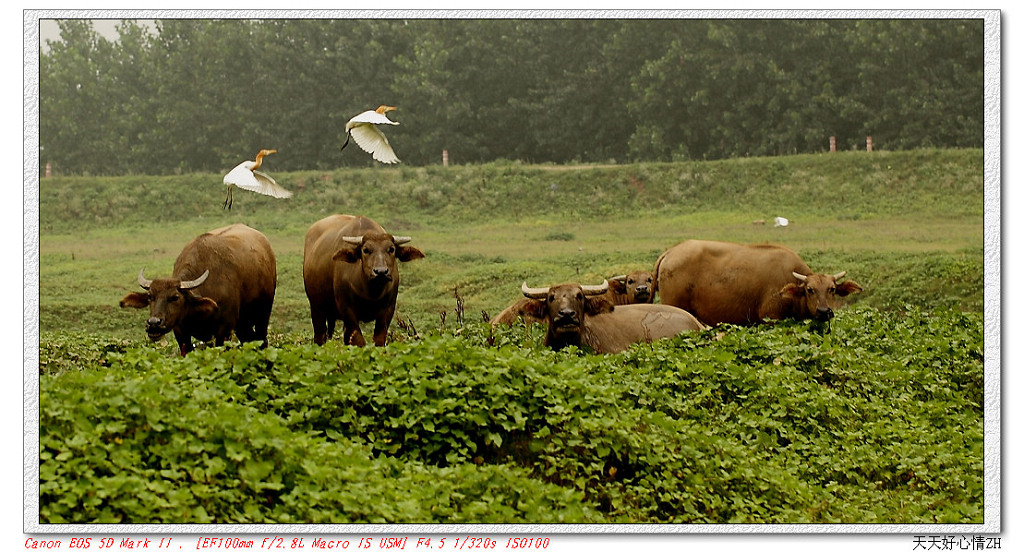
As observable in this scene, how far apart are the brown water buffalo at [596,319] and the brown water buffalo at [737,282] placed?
1.47m

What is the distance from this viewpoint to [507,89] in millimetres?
15031

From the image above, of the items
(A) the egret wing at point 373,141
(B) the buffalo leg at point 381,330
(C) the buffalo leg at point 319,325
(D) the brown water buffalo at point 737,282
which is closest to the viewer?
(A) the egret wing at point 373,141

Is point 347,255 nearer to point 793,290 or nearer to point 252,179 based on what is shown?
point 252,179

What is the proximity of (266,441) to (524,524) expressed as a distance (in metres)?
1.51

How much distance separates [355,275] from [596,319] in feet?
8.40

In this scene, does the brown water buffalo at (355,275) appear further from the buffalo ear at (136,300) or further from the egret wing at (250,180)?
the buffalo ear at (136,300)

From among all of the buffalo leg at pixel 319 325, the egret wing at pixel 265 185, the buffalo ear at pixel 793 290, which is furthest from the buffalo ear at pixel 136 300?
the buffalo ear at pixel 793 290

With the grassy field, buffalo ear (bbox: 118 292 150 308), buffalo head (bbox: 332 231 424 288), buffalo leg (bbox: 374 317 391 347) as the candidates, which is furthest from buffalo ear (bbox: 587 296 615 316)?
the grassy field

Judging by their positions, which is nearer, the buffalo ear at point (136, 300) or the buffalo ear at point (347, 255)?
the buffalo ear at point (136, 300)

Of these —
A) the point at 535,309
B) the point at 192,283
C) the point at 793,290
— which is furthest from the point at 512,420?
the point at 793,290

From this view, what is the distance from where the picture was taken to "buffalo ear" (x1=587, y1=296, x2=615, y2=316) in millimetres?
11865

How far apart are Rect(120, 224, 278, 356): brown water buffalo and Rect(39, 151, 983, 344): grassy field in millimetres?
3037

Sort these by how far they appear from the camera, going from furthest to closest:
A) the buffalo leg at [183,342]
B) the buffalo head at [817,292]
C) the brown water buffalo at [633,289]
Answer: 1. the brown water buffalo at [633,289]
2. the buffalo head at [817,292]
3. the buffalo leg at [183,342]

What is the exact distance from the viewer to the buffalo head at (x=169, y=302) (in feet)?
34.9
